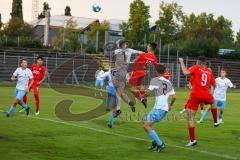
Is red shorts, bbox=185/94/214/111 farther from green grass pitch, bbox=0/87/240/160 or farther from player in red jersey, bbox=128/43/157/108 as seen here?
player in red jersey, bbox=128/43/157/108

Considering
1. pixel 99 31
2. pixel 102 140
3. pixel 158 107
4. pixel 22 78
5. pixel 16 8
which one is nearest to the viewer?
pixel 158 107

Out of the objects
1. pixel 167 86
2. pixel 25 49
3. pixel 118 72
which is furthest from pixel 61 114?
pixel 25 49

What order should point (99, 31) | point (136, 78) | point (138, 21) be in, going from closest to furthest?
point (136, 78)
point (138, 21)
point (99, 31)

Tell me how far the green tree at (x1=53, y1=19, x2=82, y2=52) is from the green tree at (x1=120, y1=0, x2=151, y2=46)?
357 inches

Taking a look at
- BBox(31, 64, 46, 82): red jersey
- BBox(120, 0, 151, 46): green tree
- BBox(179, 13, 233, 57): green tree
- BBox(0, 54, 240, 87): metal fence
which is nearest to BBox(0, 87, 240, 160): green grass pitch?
BBox(31, 64, 46, 82): red jersey

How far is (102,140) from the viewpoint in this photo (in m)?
14.5

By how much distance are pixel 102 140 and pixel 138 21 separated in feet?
206

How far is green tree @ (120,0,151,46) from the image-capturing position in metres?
76.4

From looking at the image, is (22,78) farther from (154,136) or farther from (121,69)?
(154,136)

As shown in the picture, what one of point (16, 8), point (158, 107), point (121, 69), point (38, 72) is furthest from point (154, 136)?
point (16, 8)

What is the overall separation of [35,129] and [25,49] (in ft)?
152

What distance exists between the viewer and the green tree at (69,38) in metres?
82.1

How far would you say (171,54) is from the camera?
2766 inches

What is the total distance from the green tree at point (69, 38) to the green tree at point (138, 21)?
29.7 feet
